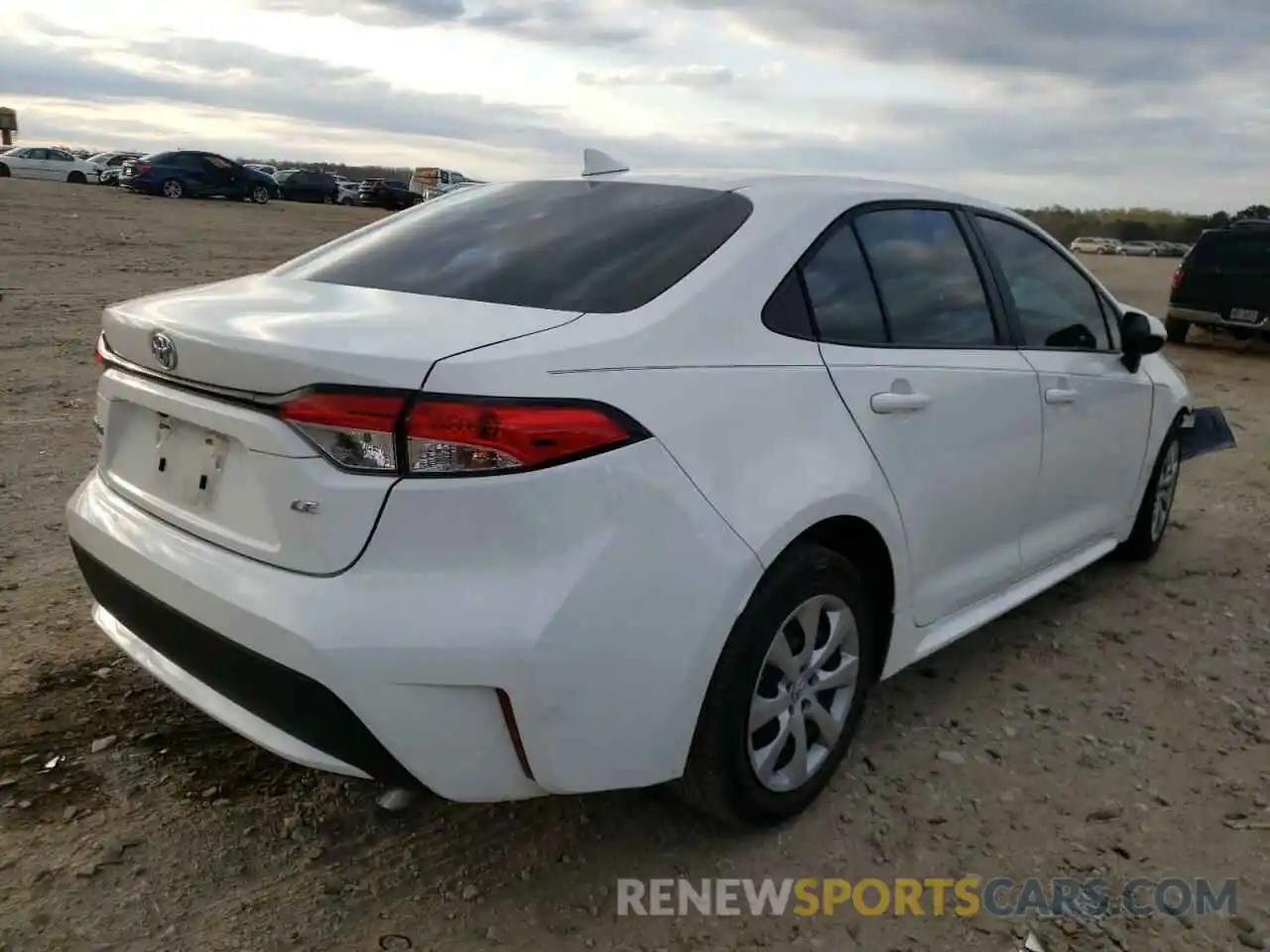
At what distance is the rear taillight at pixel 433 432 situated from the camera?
201cm

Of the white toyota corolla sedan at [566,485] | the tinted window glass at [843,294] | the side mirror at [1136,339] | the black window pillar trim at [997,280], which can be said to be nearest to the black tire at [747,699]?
the white toyota corolla sedan at [566,485]

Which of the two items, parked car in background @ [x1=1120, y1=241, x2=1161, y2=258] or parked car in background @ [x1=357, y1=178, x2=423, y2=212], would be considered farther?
parked car in background @ [x1=1120, y1=241, x2=1161, y2=258]

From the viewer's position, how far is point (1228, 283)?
13.1 m

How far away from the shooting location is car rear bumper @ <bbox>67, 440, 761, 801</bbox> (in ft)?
6.65

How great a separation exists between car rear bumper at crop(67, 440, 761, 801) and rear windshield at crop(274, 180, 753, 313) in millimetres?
532

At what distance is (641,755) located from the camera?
7.46 feet

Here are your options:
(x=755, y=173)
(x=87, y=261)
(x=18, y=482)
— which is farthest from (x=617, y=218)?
(x=87, y=261)

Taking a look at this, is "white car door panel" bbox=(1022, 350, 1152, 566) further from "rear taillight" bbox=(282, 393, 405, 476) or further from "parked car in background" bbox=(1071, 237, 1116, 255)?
"parked car in background" bbox=(1071, 237, 1116, 255)

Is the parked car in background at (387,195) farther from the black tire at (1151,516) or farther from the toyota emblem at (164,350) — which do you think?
the toyota emblem at (164,350)

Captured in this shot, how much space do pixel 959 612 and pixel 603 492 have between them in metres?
1.72

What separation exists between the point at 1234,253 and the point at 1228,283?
1.29 feet

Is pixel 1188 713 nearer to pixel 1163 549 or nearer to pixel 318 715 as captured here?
pixel 1163 549

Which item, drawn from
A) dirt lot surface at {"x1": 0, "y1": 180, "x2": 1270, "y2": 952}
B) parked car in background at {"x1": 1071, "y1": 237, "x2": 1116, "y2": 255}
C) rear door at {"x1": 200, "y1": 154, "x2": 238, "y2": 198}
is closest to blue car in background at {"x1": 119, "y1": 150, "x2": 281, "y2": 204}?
rear door at {"x1": 200, "y1": 154, "x2": 238, "y2": 198}

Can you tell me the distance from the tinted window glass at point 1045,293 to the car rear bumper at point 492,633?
1.91 m
